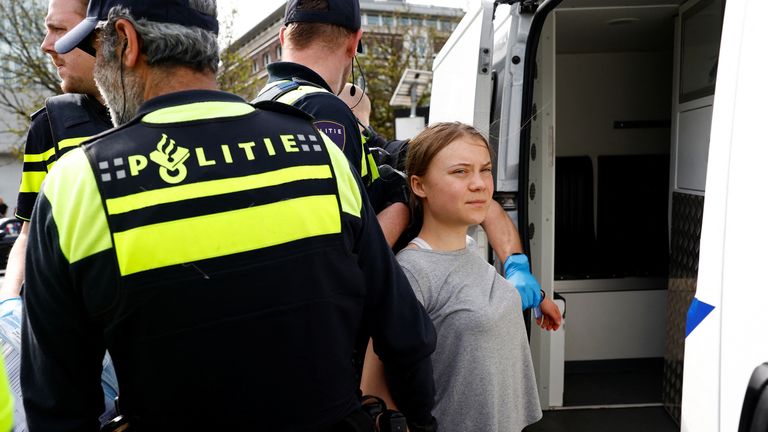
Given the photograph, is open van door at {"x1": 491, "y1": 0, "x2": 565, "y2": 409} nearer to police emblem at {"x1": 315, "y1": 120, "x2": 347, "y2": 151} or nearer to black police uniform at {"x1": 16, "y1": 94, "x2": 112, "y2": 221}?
police emblem at {"x1": 315, "y1": 120, "x2": 347, "y2": 151}

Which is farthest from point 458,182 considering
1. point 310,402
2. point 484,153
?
point 310,402

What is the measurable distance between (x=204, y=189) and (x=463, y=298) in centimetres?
91

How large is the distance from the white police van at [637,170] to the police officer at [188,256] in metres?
0.79

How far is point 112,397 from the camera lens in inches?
61.7

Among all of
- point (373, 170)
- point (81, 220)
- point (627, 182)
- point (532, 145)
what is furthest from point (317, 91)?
point (627, 182)

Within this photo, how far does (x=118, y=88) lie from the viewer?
1391 millimetres

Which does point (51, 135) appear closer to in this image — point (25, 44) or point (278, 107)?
point (278, 107)

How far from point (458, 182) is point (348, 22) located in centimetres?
74

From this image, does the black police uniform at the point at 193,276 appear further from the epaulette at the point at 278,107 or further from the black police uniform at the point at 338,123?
the black police uniform at the point at 338,123

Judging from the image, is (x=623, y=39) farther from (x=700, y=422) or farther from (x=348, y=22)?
(x=700, y=422)

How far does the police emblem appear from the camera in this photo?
191 cm

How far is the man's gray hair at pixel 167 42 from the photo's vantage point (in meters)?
1.34

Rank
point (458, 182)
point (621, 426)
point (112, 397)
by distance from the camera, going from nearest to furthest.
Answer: point (112, 397)
point (458, 182)
point (621, 426)

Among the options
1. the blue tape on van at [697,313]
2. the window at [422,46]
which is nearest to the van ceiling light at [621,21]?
the blue tape on van at [697,313]
